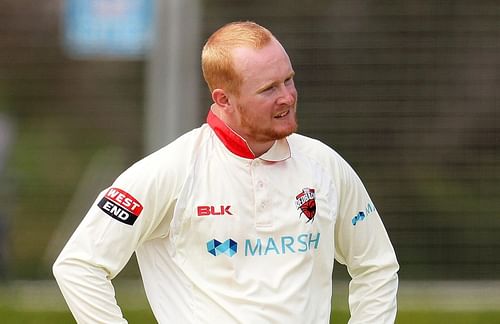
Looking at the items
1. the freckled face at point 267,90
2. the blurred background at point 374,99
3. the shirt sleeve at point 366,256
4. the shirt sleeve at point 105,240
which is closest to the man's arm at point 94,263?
the shirt sleeve at point 105,240

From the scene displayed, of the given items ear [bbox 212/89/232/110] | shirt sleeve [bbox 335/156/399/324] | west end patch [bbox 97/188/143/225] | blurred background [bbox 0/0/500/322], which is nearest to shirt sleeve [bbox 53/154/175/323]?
west end patch [bbox 97/188/143/225]

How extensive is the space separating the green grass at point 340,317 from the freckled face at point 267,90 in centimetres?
453

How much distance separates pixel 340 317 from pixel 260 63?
4.70 m

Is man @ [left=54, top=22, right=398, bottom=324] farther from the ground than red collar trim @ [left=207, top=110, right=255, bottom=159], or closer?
closer

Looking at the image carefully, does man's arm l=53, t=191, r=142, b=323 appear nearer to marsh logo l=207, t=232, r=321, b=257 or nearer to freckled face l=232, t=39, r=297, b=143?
marsh logo l=207, t=232, r=321, b=257

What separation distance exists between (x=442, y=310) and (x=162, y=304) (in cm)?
484

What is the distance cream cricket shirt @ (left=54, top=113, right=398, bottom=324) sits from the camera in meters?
4.21

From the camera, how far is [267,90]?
164 inches

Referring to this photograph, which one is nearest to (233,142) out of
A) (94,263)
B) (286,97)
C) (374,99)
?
(286,97)

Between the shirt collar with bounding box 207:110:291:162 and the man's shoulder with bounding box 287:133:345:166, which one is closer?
the shirt collar with bounding box 207:110:291:162

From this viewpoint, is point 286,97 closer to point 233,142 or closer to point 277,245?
point 233,142

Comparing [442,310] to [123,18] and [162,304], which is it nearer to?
[123,18]

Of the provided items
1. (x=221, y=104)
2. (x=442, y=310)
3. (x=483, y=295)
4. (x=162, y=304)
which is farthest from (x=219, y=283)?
(x=483, y=295)

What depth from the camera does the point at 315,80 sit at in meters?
10.0
